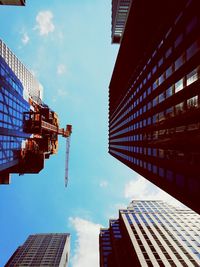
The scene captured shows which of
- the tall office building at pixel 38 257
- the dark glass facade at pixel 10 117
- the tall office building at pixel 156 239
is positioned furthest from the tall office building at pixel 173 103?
the tall office building at pixel 38 257

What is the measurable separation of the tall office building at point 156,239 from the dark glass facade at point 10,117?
138ft

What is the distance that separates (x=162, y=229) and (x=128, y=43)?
59814 millimetres

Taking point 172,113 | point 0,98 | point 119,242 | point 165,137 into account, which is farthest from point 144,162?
point 119,242

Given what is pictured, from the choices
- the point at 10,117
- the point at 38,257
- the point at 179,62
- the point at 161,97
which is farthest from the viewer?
the point at 38,257

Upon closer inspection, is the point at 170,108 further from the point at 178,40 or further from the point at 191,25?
the point at 191,25

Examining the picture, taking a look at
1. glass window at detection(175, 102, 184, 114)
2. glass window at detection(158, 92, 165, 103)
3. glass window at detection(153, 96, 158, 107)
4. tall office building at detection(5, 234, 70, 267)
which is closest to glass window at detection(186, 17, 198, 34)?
glass window at detection(175, 102, 184, 114)

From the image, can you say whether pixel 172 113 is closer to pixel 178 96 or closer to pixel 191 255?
pixel 178 96

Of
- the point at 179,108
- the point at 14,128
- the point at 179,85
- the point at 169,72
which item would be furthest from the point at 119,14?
the point at 179,108

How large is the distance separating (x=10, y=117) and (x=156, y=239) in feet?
178

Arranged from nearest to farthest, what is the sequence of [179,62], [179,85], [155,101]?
[179,62], [179,85], [155,101]

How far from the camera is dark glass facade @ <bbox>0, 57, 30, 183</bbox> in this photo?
41.2 m

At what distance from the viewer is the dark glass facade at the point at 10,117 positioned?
135 ft

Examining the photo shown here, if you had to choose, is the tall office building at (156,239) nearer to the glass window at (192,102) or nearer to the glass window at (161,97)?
the glass window at (161,97)

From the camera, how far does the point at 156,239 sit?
6675cm
